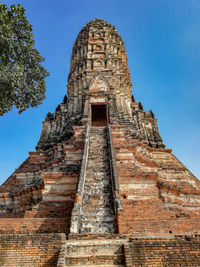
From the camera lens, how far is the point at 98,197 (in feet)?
24.6

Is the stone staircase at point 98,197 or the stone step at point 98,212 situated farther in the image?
the stone step at point 98,212

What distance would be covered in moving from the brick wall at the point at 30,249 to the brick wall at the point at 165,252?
5.99ft

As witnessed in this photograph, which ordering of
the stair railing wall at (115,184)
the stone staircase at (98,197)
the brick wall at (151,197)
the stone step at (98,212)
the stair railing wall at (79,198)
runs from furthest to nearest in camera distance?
the brick wall at (151,197), the stone step at (98,212), the stair railing wall at (115,184), the stone staircase at (98,197), the stair railing wall at (79,198)

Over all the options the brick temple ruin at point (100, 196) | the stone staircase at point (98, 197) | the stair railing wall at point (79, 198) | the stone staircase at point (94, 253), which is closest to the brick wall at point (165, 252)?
the brick temple ruin at point (100, 196)

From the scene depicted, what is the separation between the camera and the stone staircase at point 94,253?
4715mm

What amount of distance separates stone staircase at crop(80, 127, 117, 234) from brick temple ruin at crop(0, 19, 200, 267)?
0.03 meters

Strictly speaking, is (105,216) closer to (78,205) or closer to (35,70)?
(78,205)

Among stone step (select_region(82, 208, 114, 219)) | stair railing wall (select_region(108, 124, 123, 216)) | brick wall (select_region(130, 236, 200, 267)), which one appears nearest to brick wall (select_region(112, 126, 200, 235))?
stair railing wall (select_region(108, 124, 123, 216))

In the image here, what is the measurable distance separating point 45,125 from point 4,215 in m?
9.43

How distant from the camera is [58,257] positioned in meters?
4.72

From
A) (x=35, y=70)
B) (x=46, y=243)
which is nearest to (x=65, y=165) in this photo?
(x=35, y=70)

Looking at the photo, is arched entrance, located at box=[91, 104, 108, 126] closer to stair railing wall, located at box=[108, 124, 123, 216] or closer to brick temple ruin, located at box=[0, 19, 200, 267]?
brick temple ruin, located at box=[0, 19, 200, 267]

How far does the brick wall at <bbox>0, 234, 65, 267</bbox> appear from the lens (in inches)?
192

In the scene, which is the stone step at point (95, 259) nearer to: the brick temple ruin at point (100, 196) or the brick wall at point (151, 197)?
the brick temple ruin at point (100, 196)
